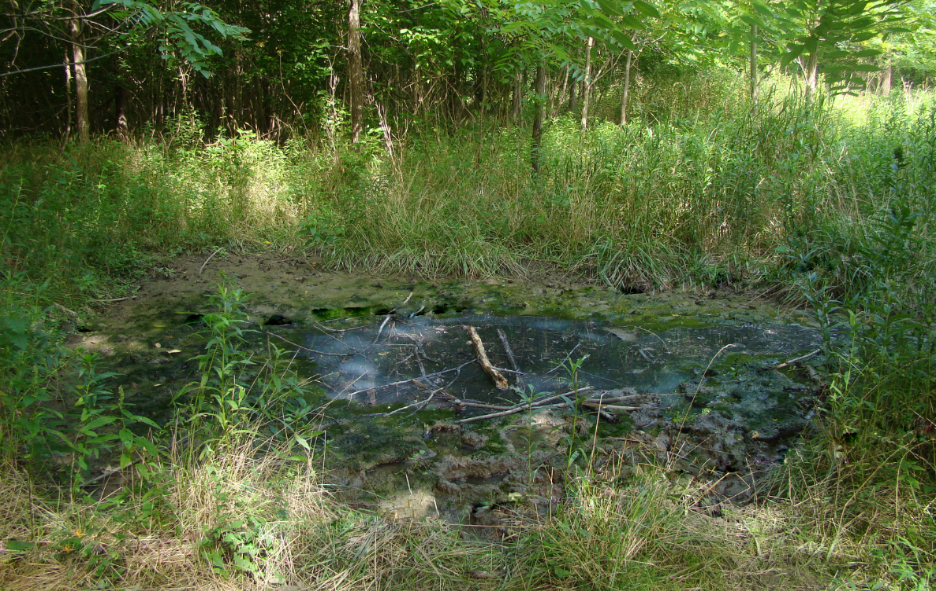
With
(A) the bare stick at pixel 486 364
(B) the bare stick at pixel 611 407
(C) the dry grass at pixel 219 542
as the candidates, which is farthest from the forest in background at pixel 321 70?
(C) the dry grass at pixel 219 542

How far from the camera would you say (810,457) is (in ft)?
7.76

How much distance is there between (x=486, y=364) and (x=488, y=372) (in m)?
0.05

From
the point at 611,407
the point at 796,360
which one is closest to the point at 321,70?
the point at 611,407

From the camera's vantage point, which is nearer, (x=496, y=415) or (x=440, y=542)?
(x=440, y=542)

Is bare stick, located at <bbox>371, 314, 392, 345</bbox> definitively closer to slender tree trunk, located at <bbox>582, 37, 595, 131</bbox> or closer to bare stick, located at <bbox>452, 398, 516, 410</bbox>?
bare stick, located at <bbox>452, 398, 516, 410</bbox>

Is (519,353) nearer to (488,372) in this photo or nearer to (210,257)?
(488,372)

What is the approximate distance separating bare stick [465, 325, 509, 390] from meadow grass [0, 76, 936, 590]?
1202 millimetres

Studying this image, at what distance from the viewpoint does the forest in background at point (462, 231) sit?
191cm

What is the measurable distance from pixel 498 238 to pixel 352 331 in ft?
7.02

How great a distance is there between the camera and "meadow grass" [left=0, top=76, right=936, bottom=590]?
6.26 feet

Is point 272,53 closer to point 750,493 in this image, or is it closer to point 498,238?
point 498,238

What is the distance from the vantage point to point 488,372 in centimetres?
363

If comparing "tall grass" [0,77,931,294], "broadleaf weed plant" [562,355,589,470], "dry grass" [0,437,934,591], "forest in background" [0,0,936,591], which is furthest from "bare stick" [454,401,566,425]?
"tall grass" [0,77,931,294]

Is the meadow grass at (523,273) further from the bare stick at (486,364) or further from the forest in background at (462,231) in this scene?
the bare stick at (486,364)
